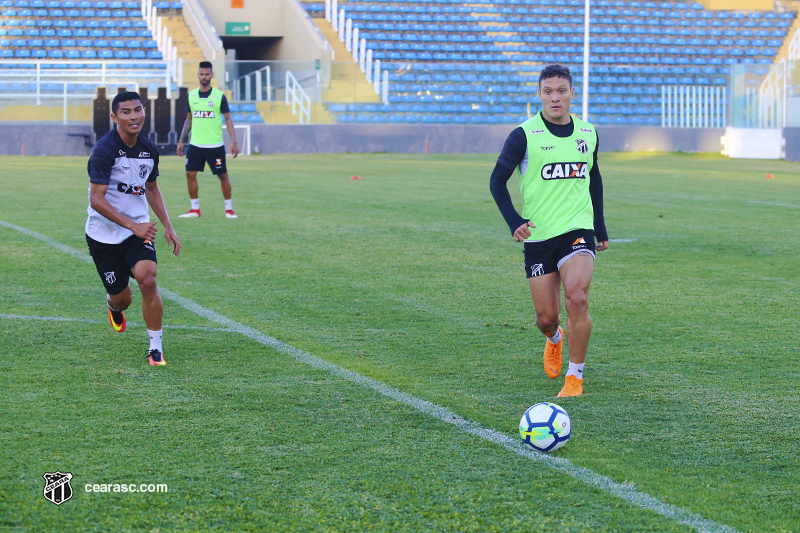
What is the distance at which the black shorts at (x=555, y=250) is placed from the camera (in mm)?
5207

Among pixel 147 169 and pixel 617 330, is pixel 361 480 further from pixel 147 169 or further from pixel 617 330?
pixel 617 330

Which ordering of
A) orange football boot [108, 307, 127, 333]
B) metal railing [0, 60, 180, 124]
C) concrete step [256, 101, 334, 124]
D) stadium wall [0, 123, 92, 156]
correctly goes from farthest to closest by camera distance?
concrete step [256, 101, 334, 124]
metal railing [0, 60, 180, 124]
stadium wall [0, 123, 92, 156]
orange football boot [108, 307, 127, 333]

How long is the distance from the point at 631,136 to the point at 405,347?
91.5 ft

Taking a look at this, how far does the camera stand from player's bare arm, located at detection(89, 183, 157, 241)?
5.59 meters

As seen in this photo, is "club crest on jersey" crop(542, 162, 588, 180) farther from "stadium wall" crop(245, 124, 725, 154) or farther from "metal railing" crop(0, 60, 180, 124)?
"stadium wall" crop(245, 124, 725, 154)

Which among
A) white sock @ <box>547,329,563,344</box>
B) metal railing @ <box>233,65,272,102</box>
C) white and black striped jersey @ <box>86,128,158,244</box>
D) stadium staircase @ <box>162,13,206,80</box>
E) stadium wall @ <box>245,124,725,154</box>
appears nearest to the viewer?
white sock @ <box>547,329,563,344</box>

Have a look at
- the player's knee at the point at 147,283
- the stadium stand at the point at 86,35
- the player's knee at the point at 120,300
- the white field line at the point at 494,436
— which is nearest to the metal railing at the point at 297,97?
the stadium stand at the point at 86,35

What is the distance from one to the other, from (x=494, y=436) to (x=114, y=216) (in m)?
2.59

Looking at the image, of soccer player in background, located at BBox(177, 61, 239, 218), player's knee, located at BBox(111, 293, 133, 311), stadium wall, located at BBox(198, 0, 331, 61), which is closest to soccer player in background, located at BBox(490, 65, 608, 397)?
player's knee, located at BBox(111, 293, 133, 311)

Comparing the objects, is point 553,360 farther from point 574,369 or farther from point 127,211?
point 127,211

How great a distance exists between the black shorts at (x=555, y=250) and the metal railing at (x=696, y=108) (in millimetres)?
29593

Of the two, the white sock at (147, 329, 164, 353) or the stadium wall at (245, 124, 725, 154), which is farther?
the stadium wall at (245, 124, 725, 154)

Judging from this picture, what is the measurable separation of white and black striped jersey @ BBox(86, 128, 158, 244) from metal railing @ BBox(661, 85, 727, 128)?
Result: 29709 millimetres

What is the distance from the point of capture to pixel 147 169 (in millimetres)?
5898
